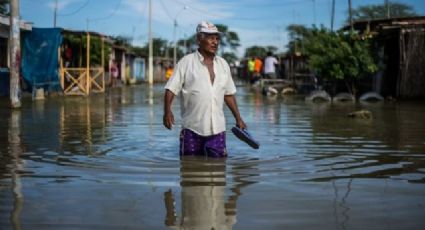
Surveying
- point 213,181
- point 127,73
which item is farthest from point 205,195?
point 127,73

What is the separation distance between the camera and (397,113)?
539 inches

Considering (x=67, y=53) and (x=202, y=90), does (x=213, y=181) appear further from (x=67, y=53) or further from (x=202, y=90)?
(x=67, y=53)

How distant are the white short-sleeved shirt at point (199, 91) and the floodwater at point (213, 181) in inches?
15.6

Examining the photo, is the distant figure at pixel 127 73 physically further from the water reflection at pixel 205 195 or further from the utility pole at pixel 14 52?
the water reflection at pixel 205 195

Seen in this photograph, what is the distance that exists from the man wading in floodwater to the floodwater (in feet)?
1.09

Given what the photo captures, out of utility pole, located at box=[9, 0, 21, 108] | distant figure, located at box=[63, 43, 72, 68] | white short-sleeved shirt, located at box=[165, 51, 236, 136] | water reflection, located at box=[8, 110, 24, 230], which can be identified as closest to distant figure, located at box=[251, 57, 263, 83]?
distant figure, located at box=[63, 43, 72, 68]

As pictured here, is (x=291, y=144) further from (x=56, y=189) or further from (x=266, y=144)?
(x=56, y=189)

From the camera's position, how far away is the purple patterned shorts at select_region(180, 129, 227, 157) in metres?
6.30

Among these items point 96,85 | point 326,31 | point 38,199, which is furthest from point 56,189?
point 96,85

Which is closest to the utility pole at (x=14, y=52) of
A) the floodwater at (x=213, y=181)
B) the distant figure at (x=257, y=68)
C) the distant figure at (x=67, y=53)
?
the floodwater at (x=213, y=181)

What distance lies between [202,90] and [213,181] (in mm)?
1162

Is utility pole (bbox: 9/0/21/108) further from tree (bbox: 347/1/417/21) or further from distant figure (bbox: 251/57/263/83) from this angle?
tree (bbox: 347/1/417/21)

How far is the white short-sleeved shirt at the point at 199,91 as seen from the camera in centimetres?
608

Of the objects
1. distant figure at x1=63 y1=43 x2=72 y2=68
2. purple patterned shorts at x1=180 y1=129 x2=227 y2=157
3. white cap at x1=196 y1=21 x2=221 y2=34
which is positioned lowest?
purple patterned shorts at x1=180 y1=129 x2=227 y2=157
